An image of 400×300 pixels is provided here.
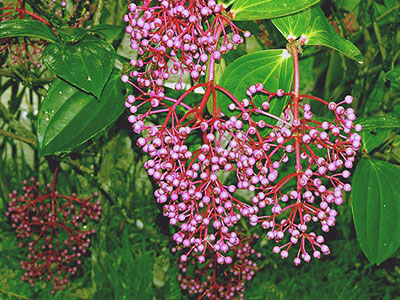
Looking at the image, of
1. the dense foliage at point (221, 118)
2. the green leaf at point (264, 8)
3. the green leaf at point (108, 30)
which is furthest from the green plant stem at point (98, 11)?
the green leaf at point (264, 8)

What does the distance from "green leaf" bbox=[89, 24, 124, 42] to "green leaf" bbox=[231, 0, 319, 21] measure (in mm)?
237

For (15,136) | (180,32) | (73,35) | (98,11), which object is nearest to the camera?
(180,32)

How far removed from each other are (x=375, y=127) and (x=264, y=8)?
28cm

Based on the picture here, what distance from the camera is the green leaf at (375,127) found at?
67 centimetres

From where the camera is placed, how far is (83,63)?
0.54m

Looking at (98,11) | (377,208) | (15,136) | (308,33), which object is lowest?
(377,208)

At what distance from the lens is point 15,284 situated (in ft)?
4.70

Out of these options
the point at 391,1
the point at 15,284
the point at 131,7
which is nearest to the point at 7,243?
the point at 15,284

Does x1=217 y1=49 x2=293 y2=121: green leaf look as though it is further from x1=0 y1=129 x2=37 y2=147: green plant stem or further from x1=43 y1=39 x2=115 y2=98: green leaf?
x1=0 y1=129 x2=37 y2=147: green plant stem

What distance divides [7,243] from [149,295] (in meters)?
0.59

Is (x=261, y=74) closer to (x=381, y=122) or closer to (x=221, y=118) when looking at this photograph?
(x=221, y=118)

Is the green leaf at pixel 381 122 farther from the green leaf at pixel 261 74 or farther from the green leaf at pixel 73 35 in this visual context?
the green leaf at pixel 73 35

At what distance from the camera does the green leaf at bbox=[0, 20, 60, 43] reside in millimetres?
564

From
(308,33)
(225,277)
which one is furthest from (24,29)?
(225,277)
